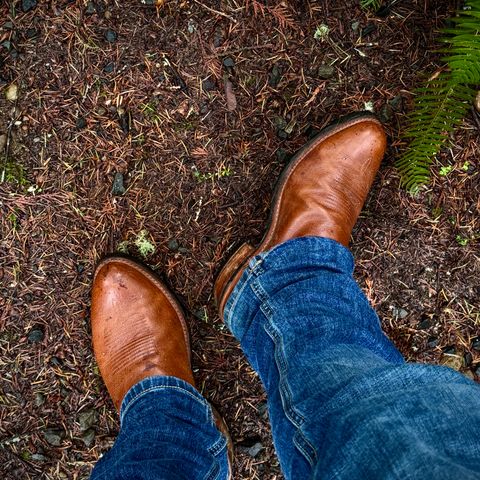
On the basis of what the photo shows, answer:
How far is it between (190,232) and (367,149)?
0.87 meters

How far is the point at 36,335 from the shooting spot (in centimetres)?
226

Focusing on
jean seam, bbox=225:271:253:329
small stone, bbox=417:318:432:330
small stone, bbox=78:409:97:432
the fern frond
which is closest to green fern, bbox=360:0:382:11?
the fern frond

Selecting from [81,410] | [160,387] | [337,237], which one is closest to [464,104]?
[337,237]

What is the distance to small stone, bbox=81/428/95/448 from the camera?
229 cm

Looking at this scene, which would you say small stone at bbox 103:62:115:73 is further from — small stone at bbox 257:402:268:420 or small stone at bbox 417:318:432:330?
small stone at bbox 417:318:432:330

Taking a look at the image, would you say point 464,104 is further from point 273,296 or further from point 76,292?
point 76,292

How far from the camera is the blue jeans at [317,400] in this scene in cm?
121

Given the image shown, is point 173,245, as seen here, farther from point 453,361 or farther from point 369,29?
point 453,361

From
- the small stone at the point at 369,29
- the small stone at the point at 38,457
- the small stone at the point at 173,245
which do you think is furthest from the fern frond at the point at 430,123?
the small stone at the point at 38,457

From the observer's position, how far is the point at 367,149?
218cm

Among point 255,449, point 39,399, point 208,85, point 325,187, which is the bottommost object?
point 255,449

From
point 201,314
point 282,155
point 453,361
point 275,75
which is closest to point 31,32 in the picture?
point 275,75

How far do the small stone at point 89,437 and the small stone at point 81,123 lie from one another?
54.3 inches

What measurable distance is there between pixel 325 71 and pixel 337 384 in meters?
1.39
